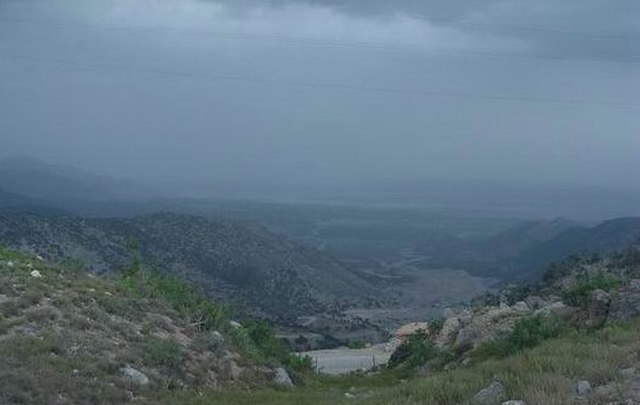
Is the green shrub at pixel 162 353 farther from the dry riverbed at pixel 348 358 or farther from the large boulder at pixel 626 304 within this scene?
the dry riverbed at pixel 348 358

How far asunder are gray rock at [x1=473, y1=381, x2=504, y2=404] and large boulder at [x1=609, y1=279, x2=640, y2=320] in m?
5.22

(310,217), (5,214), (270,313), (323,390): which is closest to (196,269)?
(270,313)

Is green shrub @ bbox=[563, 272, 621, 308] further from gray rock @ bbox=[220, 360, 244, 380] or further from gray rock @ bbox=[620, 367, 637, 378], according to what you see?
gray rock @ bbox=[620, 367, 637, 378]

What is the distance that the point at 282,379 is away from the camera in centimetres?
1565

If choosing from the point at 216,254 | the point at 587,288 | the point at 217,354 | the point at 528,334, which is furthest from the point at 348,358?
the point at 216,254

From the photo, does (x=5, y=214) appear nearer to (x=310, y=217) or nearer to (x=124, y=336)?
(x=124, y=336)

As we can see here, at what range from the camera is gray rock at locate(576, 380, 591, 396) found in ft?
31.2

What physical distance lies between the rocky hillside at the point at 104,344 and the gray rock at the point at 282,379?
3 cm

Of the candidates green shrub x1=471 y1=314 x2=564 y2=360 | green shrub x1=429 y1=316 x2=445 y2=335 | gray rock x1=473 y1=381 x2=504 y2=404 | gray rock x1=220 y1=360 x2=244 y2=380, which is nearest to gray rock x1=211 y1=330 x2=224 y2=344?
gray rock x1=220 y1=360 x2=244 y2=380

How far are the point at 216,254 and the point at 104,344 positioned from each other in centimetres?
3386

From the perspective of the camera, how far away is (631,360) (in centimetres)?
1048

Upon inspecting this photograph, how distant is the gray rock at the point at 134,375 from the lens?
12.4 m

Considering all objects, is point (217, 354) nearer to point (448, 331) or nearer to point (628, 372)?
point (628, 372)

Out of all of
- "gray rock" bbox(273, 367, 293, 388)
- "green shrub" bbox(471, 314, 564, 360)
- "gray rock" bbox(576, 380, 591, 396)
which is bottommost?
"gray rock" bbox(273, 367, 293, 388)
